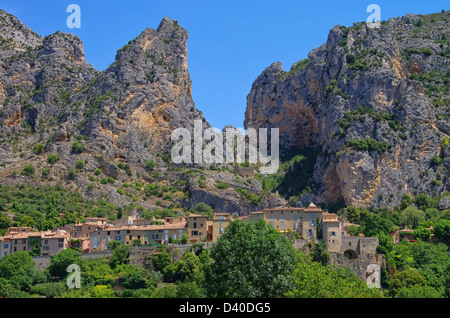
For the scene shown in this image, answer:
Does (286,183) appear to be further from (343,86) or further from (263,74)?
(263,74)

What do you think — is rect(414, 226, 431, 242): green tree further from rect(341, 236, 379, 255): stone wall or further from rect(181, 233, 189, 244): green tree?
rect(181, 233, 189, 244): green tree

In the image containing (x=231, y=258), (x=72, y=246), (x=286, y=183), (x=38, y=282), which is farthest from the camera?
(x=286, y=183)

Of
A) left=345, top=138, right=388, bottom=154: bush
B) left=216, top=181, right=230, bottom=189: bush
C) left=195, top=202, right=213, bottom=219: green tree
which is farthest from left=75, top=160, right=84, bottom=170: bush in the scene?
left=345, top=138, right=388, bottom=154: bush

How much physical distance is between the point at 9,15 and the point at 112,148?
210 ft

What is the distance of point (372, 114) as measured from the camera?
132 metres

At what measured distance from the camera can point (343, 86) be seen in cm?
13888

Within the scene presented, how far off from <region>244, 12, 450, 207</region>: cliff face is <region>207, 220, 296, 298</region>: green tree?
201ft

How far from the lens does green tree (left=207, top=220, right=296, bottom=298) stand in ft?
189

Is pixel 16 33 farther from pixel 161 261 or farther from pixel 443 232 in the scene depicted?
pixel 443 232

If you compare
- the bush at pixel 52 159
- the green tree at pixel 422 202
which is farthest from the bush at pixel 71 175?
the green tree at pixel 422 202

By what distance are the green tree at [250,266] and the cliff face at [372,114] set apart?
61.4 m

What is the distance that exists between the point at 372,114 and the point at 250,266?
260 ft

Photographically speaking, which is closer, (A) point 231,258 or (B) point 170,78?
(A) point 231,258

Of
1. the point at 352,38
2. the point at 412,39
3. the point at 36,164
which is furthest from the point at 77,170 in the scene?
the point at 412,39
